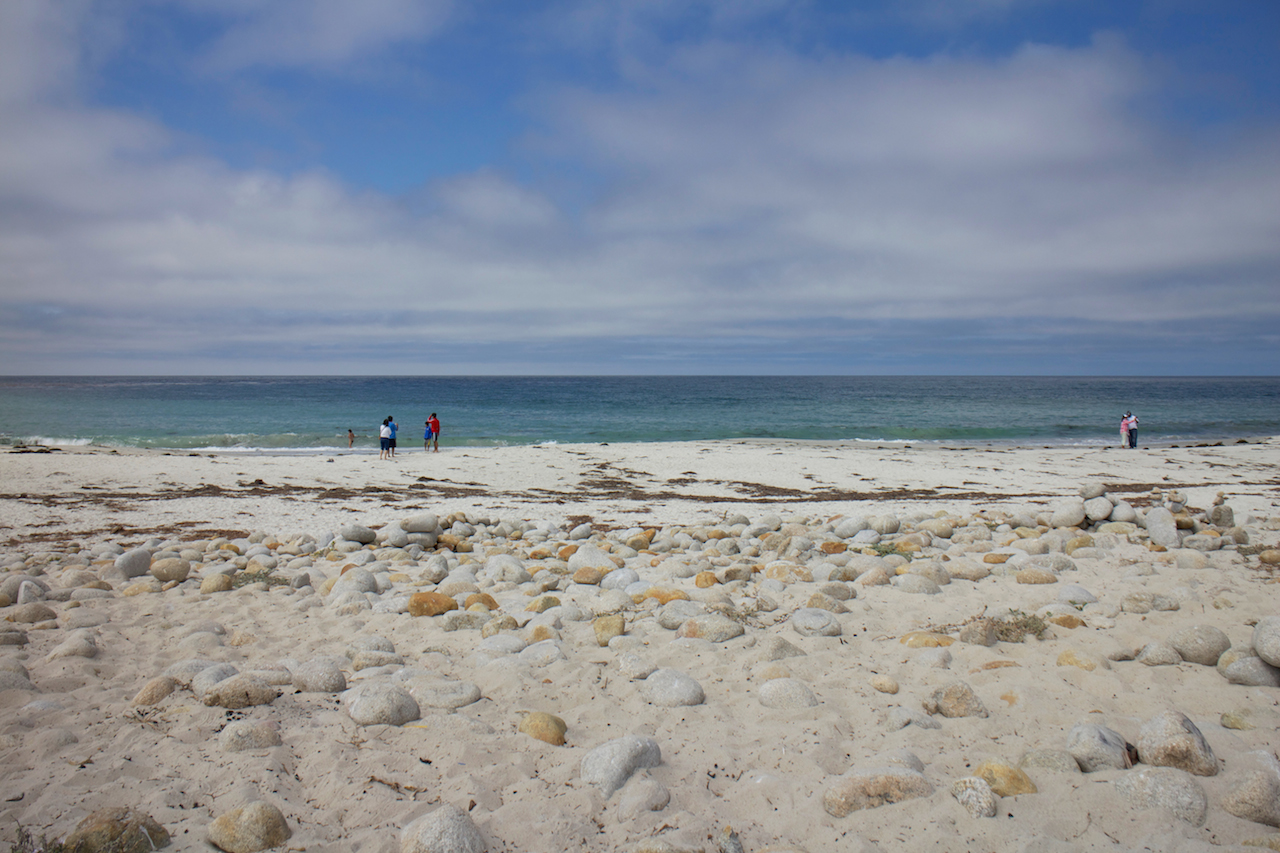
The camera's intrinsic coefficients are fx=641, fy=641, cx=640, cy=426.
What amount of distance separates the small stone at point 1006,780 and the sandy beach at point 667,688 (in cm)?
1

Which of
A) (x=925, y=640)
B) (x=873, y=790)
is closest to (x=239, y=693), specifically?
(x=873, y=790)

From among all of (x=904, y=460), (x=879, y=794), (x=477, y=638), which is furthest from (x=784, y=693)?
(x=904, y=460)

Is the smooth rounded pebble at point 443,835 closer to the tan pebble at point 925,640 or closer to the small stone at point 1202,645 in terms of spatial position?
the tan pebble at point 925,640

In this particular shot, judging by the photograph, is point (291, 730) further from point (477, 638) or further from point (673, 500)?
point (673, 500)

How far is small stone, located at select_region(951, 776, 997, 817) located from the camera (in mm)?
2691

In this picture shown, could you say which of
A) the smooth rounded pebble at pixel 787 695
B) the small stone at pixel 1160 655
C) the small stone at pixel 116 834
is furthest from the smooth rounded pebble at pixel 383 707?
the small stone at pixel 1160 655

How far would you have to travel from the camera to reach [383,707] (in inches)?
136

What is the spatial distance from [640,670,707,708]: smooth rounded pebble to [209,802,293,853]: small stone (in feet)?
6.48

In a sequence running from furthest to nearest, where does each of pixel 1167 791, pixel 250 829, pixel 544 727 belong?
1. pixel 544 727
2. pixel 1167 791
3. pixel 250 829

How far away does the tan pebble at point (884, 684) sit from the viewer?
12.6ft

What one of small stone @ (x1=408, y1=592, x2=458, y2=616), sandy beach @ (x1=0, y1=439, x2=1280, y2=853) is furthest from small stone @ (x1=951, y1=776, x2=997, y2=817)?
small stone @ (x1=408, y1=592, x2=458, y2=616)

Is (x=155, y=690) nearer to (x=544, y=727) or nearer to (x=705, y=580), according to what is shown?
(x=544, y=727)

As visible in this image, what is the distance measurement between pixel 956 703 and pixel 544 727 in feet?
7.41

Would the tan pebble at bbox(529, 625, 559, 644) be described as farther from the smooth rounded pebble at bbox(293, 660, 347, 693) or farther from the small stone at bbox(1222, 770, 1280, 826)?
the small stone at bbox(1222, 770, 1280, 826)
